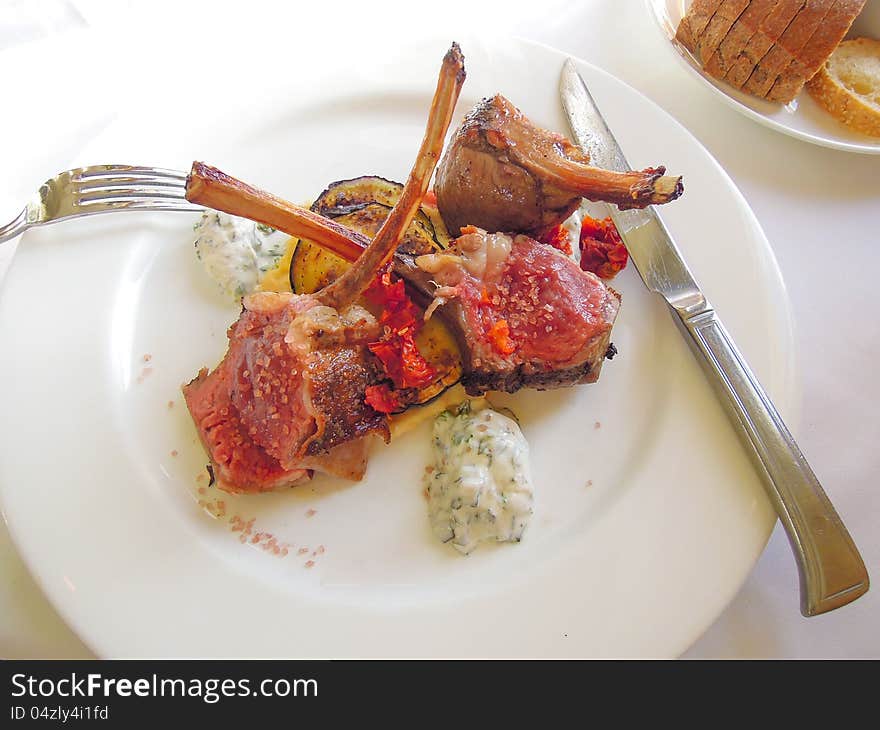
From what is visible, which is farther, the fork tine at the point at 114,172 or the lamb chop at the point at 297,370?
the fork tine at the point at 114,172

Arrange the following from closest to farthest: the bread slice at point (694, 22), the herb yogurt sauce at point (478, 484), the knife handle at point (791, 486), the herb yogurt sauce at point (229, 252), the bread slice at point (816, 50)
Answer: the knife handle at point (791, 486) → the herb yogurt sauce at point (478, 484) → the herb yogurt sauce at point (229, 252) → the bread slice at point (816, 50) → the bread slice at point (694, 22)

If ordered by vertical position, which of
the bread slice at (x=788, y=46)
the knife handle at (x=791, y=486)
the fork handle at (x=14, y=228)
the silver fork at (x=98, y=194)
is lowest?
the fork handle at (x=14, y=228)

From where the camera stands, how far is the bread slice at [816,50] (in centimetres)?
197

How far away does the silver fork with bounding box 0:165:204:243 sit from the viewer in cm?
175

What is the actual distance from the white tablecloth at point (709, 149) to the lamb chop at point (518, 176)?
706mm

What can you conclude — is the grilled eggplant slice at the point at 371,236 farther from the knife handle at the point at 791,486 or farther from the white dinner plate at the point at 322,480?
the knife handle at the point at 791,486

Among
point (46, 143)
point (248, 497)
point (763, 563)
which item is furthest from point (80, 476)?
point (763, 563)

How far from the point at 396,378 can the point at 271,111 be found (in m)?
1.00

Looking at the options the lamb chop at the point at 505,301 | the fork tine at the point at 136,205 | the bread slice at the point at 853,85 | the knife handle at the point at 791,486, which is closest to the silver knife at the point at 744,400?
the knife handle at the point at 791,486

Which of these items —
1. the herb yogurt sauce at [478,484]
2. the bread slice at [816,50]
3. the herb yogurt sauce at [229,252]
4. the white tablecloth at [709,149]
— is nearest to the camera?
the herb yogurt sauce at [478,484]

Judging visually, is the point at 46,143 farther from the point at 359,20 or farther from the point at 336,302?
the point at 336,302

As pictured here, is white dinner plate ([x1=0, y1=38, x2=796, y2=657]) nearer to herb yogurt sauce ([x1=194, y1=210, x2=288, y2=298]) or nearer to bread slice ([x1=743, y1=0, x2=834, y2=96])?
herb yogurt sauce ([x1=194, y1=210, x2=288, y2=298])

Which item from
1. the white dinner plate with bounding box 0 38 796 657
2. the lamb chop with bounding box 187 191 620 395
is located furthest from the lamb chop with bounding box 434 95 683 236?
the white dinner plate with bounding box 0 38 796 657

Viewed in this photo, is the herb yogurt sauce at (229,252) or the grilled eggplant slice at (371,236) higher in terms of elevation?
the grilled eggplant slice at (371,236)
